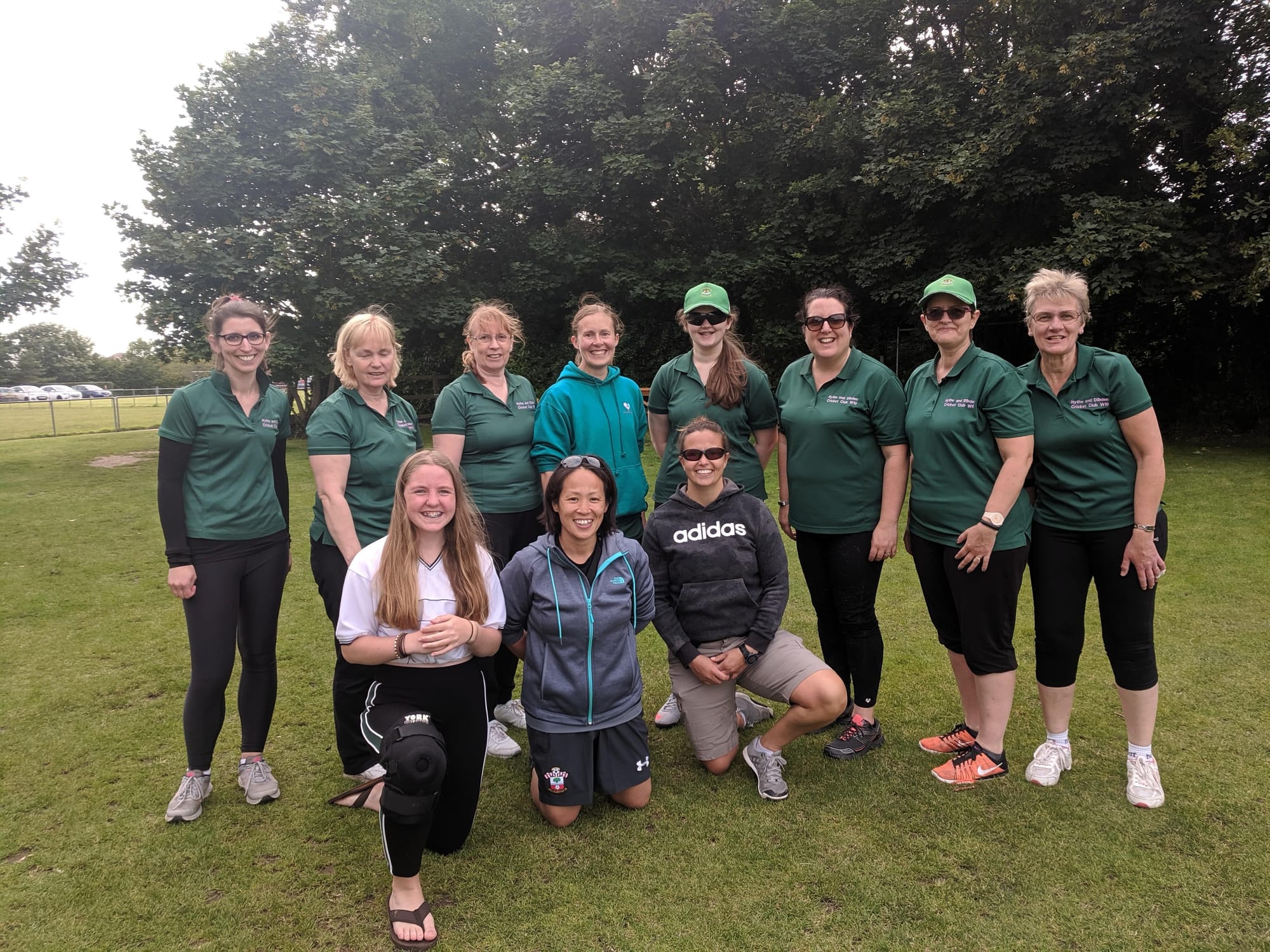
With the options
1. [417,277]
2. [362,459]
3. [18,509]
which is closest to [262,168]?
[417,277]

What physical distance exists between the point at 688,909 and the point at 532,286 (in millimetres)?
17870

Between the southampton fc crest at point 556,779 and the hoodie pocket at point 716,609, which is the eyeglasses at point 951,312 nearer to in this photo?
the hoodie pocket at point 716,609

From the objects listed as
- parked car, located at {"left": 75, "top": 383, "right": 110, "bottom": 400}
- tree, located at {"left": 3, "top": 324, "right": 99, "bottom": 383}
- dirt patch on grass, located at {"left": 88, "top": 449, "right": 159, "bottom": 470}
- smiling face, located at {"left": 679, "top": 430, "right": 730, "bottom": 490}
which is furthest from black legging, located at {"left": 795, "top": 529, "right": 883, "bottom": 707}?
tree, located at {"left": 3, "top": 324, "right": 99, "bottom": 383}

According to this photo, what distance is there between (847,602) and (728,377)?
1179 mm

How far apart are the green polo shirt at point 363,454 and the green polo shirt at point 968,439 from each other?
2.25m

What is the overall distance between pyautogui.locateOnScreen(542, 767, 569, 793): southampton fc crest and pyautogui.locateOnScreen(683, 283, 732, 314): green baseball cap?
2098 millimetres

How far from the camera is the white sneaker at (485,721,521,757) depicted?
3.77m

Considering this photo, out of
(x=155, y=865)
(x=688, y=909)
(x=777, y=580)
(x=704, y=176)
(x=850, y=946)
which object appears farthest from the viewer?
(x=704, y=176)

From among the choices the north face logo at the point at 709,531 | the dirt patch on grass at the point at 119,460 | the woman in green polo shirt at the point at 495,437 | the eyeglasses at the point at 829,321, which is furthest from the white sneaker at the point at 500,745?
the dirt patch on grass at the point at 119,460

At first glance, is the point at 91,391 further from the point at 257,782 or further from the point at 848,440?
the point at 848,440

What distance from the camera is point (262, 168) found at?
1642 cm

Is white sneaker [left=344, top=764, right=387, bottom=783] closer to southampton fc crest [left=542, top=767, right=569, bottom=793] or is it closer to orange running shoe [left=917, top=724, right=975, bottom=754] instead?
southampton fc crest [left=542, top=767, right=569, bottom=793]

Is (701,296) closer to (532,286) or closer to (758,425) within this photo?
(758,425)

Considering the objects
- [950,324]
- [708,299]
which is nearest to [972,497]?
[950,324]
